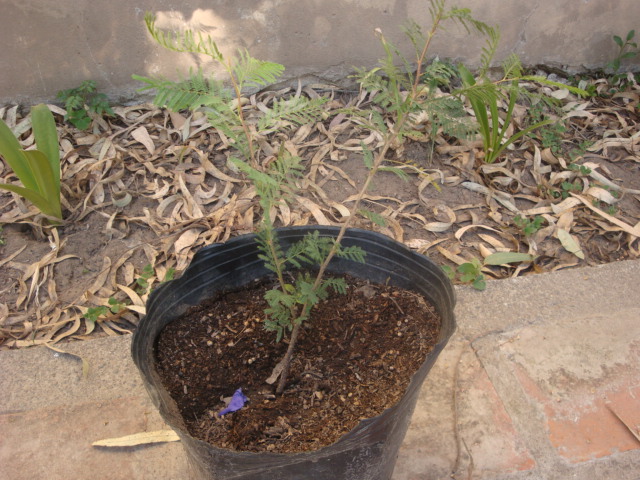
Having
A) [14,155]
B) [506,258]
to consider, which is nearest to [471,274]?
[506,258]

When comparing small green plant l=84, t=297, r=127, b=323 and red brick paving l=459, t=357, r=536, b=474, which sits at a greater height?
red brick paving l=459, t=357, r=536, b=474

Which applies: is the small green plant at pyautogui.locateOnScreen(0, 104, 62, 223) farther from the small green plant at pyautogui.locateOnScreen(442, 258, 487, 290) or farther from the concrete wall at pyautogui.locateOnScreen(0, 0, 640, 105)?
the small green plant at pyautogui.locateOnScreen(442, 258, 487, 290)

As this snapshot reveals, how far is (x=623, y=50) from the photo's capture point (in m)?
2.86

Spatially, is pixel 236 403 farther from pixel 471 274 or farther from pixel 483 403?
pixel 471 274

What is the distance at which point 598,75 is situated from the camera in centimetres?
295

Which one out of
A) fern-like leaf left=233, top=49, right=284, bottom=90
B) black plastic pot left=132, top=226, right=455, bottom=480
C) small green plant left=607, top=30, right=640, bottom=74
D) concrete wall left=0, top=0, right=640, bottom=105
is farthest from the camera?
small green plant left=607, top=30, right=640, bottom=74

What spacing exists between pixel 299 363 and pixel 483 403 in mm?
579

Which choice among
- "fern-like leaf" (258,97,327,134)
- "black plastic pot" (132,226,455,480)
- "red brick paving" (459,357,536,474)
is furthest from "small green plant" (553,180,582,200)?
"fern-like leaf" (258,97,327,134)

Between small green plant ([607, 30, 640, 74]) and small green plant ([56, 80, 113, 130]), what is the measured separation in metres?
2.58

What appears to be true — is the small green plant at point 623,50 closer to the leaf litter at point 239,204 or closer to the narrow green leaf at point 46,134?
the leaf litter at point 239,204

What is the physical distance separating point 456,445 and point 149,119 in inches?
76.9

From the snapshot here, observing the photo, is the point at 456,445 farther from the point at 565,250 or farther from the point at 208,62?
the point at 208,62

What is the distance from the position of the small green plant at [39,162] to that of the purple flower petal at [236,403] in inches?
44.2

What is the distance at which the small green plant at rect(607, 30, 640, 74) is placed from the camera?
275 centimetres
